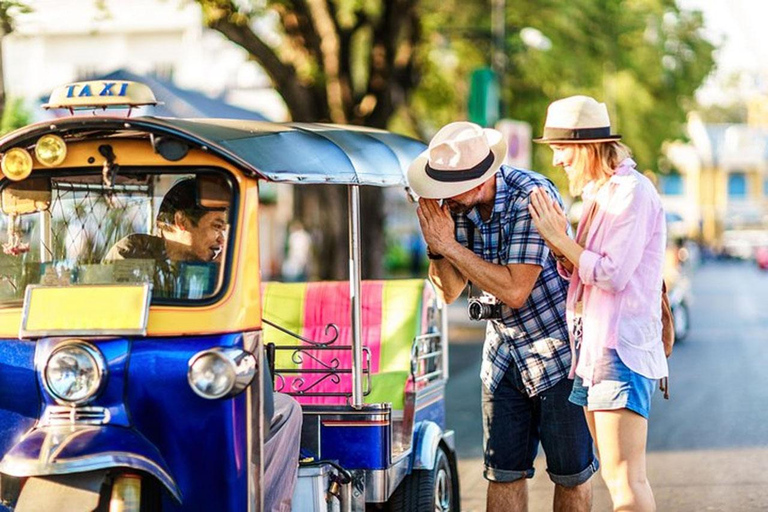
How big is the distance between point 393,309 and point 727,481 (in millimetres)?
3175

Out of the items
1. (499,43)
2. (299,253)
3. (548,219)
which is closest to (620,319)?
(548,219)

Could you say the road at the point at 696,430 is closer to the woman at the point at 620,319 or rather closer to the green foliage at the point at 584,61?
the woman at the point at 620,319

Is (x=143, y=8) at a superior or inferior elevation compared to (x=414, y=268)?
superior

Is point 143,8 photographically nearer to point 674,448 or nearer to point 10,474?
point 674,448

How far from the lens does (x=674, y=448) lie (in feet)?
33.2

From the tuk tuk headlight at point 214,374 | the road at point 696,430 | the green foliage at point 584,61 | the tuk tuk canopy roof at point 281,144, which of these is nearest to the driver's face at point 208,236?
the tuk tuk canopy roof at point 281,144

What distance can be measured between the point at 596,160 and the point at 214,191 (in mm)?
1465

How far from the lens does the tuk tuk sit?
14.5 ft

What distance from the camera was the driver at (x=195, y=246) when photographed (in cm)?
480

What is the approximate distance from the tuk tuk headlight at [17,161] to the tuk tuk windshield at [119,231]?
0.34 feet

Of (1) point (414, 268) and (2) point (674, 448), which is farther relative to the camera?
(1) point (414, 268)

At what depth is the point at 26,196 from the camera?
5027 mm

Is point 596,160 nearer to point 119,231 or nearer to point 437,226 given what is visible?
point 437,226

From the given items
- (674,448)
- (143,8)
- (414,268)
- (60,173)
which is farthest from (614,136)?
(143,8)
